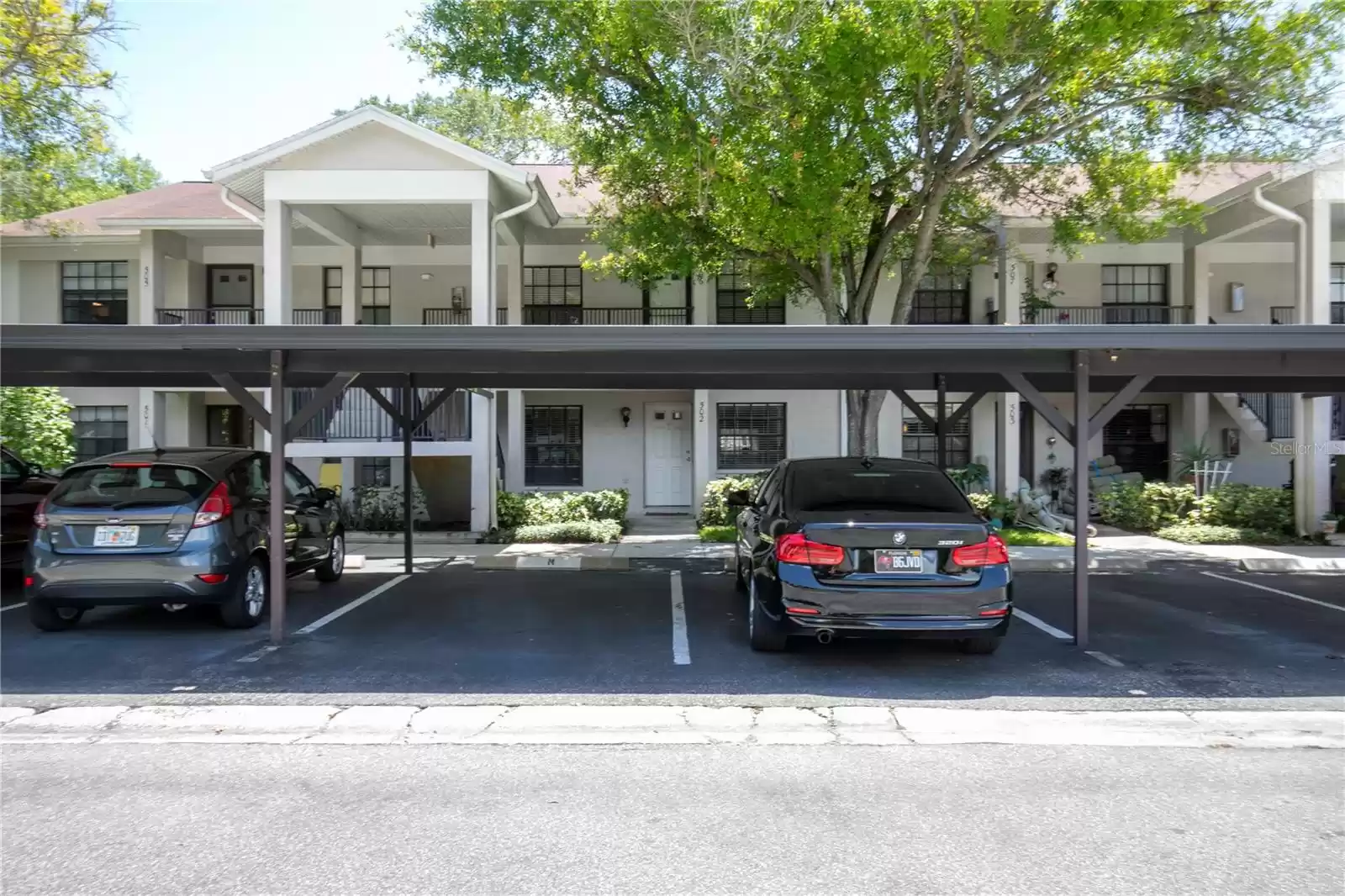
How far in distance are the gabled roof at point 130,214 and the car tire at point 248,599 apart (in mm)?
10012

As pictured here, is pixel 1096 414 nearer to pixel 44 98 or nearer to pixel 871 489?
pixel 871 489

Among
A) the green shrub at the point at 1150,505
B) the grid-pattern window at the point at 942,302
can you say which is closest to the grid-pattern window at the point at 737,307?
the grid-pattern window at the point at 942,302

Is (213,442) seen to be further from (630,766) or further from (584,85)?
(630,766)

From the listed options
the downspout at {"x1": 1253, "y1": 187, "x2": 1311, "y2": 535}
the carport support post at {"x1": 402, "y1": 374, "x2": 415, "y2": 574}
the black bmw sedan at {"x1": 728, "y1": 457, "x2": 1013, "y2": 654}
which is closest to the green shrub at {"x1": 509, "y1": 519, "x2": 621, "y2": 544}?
the carport support post at {"x1": 402, "y1": 374, "x2": 415, "y2": 574}

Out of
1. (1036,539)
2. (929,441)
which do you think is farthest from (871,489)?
(929,441)

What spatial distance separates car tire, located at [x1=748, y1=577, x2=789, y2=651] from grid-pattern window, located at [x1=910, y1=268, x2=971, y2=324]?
1195 centimetres

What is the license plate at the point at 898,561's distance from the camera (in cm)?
639

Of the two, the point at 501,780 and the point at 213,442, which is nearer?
the point at 501,780

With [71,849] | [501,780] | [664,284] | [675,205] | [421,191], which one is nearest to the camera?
[71,849]

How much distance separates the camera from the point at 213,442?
1800 cm

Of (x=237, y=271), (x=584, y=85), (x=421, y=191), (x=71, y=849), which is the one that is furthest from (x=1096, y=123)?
(x=237, y=271)

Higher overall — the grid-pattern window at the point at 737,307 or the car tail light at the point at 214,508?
the grid-pattern window at the point at 737,307

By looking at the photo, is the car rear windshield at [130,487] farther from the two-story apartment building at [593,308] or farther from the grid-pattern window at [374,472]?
the grid-pattern window at [374,472]

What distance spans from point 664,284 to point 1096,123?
804cm
